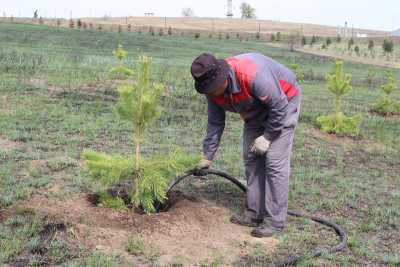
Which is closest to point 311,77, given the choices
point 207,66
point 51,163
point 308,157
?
point 308,157

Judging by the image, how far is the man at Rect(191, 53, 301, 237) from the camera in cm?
433

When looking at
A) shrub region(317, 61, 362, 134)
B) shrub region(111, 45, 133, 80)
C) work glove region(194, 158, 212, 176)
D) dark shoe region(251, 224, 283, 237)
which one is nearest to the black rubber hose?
work glove region(194, 158, 212, 176)

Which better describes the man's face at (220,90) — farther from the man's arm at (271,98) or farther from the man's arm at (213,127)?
the man's arm at (213,127)

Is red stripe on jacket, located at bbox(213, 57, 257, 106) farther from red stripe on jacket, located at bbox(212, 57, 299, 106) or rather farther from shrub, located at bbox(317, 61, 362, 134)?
shrub, located at bbox(317, 61, 362, 134)

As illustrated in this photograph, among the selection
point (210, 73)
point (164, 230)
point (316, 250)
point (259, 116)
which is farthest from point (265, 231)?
point (210, 73)

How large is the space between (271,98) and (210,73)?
1.82ft

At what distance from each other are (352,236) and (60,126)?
5527 mm

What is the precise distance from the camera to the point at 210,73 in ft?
13.8

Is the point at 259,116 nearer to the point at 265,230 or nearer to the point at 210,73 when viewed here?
the point at 210,73

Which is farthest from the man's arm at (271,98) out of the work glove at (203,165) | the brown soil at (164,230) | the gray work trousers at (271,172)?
the brown soil at (164,230)

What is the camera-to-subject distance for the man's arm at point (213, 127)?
4944mm

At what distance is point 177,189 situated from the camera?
6.00 metres

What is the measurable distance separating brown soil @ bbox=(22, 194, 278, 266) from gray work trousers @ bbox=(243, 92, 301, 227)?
0.82 feet

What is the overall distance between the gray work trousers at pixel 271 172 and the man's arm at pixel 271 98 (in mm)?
180
